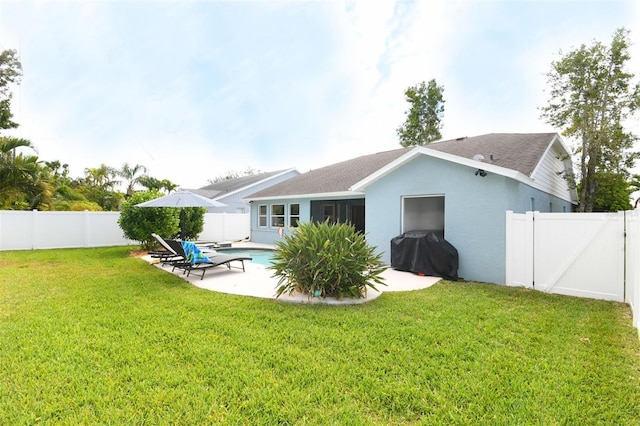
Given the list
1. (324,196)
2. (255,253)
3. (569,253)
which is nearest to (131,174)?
(255,253)

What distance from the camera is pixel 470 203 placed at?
886 cm

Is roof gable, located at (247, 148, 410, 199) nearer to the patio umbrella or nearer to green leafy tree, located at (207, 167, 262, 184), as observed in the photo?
the patio umbrella

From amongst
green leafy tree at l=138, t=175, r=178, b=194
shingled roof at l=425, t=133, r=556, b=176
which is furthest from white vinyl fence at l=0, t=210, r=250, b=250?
shingled roof at l=425, t=133, r=556, b=176

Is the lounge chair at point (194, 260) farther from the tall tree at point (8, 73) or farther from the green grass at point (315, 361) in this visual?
the tall tree at point (8, 73)

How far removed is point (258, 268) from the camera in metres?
10.6

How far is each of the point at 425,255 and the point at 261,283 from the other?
4841 millimetres

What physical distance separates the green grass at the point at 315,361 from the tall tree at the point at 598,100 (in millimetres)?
7443

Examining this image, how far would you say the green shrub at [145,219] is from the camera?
1377 centimetres


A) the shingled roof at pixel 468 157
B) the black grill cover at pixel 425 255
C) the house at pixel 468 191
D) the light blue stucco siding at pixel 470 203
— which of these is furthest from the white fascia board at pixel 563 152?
the black grill cover at pixel 425 255

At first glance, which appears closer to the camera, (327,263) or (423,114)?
(327,263)

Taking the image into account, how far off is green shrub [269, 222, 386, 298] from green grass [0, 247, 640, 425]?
63 cm

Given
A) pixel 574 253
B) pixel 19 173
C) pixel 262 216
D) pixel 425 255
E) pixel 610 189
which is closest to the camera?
pixel 574 253

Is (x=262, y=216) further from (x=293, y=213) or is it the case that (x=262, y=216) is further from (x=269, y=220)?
(x=293, y=213)

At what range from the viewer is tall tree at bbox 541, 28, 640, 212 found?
417 inches
